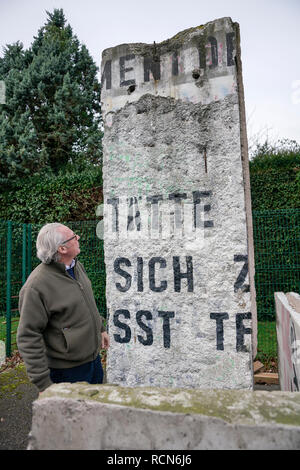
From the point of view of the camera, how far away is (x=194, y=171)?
2564mm

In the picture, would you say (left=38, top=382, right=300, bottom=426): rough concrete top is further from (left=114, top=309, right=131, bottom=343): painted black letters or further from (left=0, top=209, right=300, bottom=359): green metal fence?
(left=0, top=209, right=300, bottom=359): green metal fence

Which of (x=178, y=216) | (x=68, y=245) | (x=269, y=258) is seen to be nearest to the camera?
(x=68, y=245)

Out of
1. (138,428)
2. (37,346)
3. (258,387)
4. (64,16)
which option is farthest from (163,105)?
(64,16)

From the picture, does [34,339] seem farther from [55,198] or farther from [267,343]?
[55,198]

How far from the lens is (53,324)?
6.35 feet

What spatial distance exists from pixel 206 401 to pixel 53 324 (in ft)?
3.67

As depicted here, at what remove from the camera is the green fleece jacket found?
1789 mm

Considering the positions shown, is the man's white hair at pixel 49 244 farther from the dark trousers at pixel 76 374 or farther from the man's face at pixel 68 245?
the dark trousers at pixel 76 374

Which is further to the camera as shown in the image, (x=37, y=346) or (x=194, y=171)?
(x=194, y=171)

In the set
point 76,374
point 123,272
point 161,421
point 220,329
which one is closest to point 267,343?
point 220,329

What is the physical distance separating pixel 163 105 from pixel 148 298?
1.65 metres

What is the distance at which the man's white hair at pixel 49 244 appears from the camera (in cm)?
204
